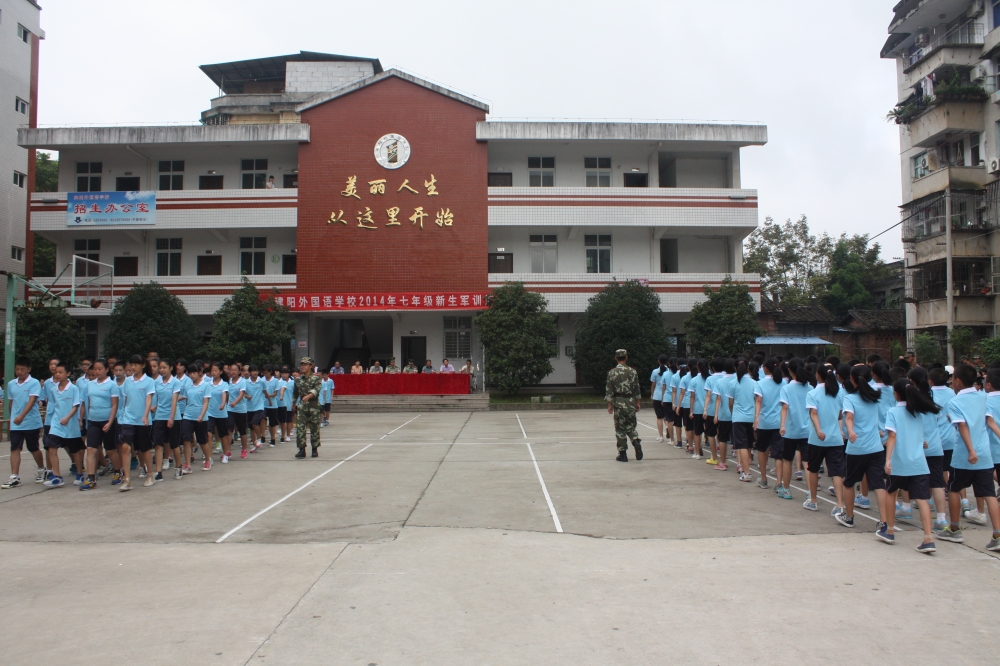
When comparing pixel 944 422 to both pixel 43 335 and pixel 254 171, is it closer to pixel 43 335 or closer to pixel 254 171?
pixel 43 335

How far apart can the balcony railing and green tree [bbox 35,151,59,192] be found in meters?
42.0

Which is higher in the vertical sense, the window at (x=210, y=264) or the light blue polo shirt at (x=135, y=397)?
the window at (x=210, y=264)

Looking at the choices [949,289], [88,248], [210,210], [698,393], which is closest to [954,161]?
[949,289]

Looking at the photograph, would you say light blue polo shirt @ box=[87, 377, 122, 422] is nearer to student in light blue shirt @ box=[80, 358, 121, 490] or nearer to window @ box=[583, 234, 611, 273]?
student in light blue shirt @ box=[80, 358, 121, 490]

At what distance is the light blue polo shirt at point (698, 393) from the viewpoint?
37.1 feet

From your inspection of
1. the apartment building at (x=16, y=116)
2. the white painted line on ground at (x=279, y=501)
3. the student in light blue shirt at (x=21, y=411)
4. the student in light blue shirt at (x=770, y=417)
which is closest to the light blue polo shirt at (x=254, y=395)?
the white painted line on ground at (x=279, y=501)

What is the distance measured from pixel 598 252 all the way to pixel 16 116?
28.1m

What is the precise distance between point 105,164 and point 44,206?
10.3ft

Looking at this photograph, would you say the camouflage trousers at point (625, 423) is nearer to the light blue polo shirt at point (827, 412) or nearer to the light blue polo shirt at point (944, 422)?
the light blue polo shirt at point (827, 412)

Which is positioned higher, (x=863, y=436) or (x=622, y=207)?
(x=622, y=207)

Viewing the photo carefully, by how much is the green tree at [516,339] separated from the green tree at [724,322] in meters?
5.64

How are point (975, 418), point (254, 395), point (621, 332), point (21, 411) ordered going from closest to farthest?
point (975, 418) → point (21, 411) → point (254, 395) → point (621, 332)

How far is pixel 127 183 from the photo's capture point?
101ft

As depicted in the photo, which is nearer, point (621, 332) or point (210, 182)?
point (621, 332)
